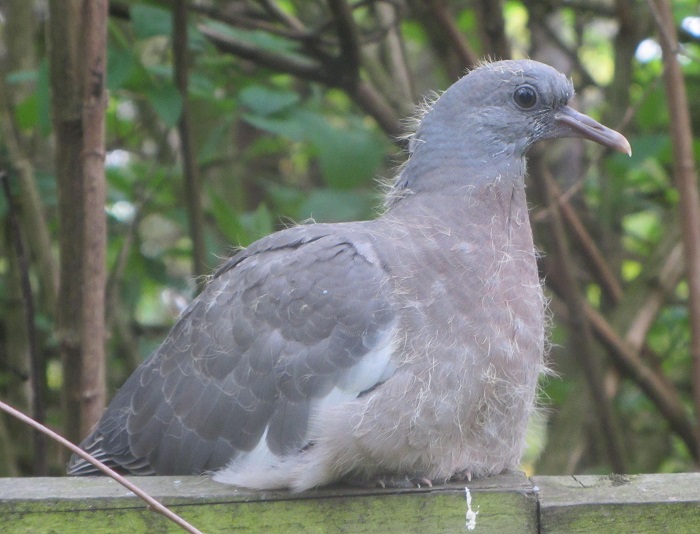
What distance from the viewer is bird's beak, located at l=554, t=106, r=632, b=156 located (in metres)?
2.07

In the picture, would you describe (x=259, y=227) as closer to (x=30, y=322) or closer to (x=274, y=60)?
(x=274, y=60)

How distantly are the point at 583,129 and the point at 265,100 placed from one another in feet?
3.55

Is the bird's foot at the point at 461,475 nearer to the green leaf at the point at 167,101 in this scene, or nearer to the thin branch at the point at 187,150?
the thin branch at the point at 187,150

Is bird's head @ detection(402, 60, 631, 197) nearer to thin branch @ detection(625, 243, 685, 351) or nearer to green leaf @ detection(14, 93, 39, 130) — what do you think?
green leaf @ detection(14, 93, 39, 130)

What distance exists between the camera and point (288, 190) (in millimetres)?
3711

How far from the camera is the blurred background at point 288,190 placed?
2.41 metres

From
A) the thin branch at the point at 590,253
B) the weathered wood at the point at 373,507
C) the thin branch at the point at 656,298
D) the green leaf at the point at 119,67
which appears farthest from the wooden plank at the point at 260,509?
the thin branch at the point at 656,298

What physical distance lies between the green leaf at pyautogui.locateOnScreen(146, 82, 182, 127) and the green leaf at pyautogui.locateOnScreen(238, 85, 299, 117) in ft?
0.99

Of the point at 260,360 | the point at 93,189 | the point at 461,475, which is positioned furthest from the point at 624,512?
the point at 93,189

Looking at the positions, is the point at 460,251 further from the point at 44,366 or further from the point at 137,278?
the point at 44,366

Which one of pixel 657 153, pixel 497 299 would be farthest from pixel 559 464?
pixel 497 299

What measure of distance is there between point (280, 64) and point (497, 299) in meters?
1.62

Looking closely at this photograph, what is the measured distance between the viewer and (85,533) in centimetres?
151

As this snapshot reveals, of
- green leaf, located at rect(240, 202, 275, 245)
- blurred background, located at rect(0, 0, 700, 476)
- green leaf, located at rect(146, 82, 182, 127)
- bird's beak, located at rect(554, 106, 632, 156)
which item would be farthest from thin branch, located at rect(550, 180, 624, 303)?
green leaf, located at rect(146, 82, 182, 127)
